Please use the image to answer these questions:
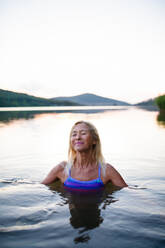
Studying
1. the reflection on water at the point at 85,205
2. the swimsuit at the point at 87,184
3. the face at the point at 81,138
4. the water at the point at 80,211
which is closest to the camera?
the water at the point at 80,211

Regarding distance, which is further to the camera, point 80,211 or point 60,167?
point 60,167

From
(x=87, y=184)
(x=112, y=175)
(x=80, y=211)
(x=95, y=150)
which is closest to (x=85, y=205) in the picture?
(x=80, y=211)

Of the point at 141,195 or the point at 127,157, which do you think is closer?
the point at 141,195

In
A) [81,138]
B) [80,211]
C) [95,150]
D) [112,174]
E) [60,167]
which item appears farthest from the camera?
[60,167]

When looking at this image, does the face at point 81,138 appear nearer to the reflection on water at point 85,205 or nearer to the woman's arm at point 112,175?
the woman's arm at point 112,175

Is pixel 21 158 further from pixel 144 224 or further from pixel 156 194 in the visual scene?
pixel 144 224

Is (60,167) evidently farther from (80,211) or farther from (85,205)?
(80,211)

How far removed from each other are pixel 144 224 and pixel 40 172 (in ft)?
13.5

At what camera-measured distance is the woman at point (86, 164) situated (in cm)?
510

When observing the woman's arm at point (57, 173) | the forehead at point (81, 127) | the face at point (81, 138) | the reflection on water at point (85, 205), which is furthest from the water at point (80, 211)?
the forehead at point (81, 127)

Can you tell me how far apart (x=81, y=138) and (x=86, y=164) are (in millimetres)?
614

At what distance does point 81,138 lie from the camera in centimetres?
507

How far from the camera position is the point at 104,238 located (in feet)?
11.4

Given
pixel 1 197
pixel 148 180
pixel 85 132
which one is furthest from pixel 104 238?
pixel 148 180
